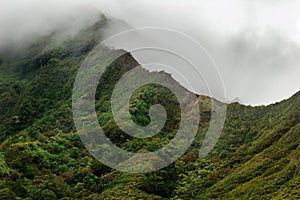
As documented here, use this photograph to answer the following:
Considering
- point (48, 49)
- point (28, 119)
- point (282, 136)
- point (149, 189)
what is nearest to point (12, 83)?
point (48, 49)

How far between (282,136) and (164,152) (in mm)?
18826

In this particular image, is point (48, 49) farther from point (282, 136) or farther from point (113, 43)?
point (282, 136)

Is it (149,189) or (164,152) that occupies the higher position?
(164,152)

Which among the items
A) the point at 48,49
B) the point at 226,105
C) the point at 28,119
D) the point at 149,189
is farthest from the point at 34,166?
the point at 48,49

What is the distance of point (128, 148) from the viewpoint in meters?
84.7

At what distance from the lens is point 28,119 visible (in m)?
103

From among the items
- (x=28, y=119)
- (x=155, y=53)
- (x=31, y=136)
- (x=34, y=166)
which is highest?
(x=155, y=53)

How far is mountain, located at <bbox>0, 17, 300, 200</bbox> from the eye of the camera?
66750mm

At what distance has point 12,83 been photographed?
122375 mm

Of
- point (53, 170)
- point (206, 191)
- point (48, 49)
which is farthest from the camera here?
point (48, 49)

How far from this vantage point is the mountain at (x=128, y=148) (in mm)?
66750

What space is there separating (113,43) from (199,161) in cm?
4252

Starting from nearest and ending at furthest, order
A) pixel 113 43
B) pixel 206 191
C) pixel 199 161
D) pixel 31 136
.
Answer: pixel 206 191 < pixel 199 161 < pixel 31 136 < pixel 113 43

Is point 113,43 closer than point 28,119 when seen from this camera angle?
No
